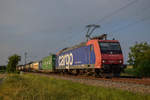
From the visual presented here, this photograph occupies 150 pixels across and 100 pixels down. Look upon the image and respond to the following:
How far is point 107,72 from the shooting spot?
1483 cm

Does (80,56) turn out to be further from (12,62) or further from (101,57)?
(12,62)

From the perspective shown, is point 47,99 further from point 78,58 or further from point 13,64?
point 13,64

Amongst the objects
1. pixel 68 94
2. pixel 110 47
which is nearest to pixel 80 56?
pixel 110 47

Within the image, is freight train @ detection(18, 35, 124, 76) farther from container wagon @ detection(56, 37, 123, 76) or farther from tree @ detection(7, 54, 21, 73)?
tree @ detection(7, 54, 21, 73)

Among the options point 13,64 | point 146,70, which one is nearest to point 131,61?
point 146,70

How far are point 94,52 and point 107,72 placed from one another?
2146 millimetres

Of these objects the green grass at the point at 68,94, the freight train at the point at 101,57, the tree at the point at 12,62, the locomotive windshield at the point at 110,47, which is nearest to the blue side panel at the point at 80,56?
the freight train at the point at 101,57

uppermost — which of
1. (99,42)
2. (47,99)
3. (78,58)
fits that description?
(99,42)

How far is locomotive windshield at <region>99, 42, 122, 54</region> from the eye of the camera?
1510 centimetres

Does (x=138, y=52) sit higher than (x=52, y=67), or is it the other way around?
(x=138, y=52)

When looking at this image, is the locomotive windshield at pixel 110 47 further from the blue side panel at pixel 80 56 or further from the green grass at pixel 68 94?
the green grass at pixel 68 94

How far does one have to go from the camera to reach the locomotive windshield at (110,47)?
49.6ft

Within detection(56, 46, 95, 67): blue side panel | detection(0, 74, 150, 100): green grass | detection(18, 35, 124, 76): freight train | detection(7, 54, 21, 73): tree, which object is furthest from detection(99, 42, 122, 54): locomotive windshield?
detection(7, 54, 21, 73): tree

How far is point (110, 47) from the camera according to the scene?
1547 cm
